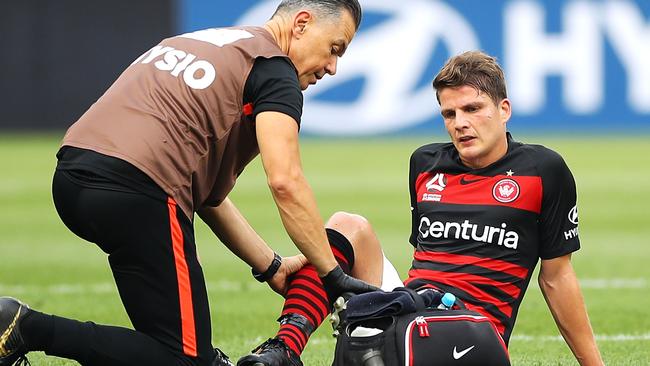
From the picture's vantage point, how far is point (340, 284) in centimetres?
473

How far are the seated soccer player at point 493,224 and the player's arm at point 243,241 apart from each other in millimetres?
421

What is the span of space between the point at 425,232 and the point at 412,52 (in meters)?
17.2

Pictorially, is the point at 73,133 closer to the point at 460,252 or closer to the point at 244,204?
the point at 460,252

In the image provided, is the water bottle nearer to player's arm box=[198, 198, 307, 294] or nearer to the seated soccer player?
the seated soccer player

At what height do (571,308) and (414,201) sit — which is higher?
(414,201)

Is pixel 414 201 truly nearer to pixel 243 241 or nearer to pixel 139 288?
pixel 243 241

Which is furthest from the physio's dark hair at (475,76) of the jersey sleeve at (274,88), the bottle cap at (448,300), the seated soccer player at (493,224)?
the bottle cap at (448,300)

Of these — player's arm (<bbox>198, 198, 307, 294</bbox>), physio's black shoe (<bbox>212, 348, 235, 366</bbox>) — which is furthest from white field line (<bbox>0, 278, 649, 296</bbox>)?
physio's black shoe (<bbox>212, 348, 235, 366</bbox>)

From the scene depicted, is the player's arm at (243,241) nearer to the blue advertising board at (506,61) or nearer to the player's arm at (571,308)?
the player's arm at (571,308)

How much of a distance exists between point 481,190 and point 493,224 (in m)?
0.17

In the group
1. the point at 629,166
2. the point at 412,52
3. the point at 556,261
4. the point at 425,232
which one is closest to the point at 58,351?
the point at 425,232

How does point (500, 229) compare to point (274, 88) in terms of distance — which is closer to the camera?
point (274, 88)

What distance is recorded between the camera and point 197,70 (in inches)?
191

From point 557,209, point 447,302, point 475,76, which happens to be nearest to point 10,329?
point 447,302
